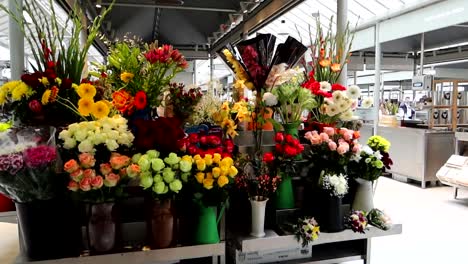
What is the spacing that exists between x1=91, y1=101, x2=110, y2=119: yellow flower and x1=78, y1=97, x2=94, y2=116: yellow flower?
0.02 meters

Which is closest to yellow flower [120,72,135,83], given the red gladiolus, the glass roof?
the red gladiolus

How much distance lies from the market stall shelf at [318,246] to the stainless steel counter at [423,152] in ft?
16.0

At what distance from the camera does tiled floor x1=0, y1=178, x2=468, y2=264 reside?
11.7ft

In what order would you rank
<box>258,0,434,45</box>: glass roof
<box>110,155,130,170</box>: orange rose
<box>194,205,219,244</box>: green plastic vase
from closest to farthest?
<box>110,155,130,170</box>: orange rose
<box>194,205,219,244</box>: green plastic vase
<box>258,0,434,45</box>: glass roof

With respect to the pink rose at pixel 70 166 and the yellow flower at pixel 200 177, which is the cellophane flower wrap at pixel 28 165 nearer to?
the pink rose at pixel 70 166

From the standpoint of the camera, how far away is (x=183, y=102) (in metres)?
2.08

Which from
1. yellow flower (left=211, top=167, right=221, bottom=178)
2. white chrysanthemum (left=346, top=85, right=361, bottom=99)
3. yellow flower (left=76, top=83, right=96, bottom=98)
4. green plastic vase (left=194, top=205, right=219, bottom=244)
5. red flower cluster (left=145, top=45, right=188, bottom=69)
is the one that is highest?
red flower cluster (left=145, top=45, right=188, bottom=69)

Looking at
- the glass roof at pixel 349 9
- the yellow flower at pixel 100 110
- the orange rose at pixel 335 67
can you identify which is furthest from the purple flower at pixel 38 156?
the glass roof at pixel 349 9

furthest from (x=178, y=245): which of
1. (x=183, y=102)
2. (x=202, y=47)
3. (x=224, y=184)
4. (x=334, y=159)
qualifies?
(x=202, y=47)

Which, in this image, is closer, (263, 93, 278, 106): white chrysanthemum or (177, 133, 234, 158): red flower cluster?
(177, 133, 234, 158): red flower cluster

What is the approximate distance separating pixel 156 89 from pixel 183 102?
0.18 m

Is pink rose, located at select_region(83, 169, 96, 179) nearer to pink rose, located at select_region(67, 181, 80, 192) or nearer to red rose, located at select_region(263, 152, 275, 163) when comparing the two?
pink rose, located at select_region(67, 181, 80, 192)

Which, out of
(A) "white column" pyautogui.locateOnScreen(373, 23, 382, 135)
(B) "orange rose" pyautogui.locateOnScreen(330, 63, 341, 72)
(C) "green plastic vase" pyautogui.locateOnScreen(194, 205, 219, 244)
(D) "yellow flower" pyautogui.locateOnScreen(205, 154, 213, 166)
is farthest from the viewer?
(A) "white column" pyautogui.locateOnScreen(373, 23, 382, 135)

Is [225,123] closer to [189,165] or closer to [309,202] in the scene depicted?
[189,165]
